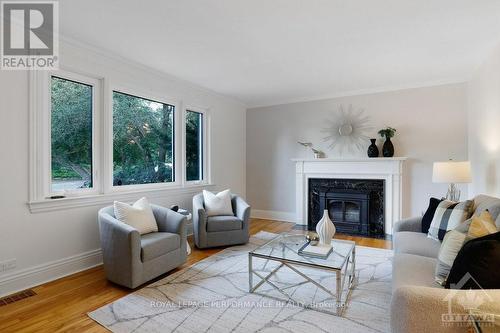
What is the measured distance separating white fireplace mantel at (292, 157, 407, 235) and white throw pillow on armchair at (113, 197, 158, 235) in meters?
3.00

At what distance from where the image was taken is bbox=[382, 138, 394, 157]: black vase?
14.7ft

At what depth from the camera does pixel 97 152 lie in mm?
3250

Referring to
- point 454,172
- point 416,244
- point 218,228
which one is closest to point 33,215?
point 218,228

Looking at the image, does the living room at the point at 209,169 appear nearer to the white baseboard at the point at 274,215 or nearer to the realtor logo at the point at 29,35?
the realtor logo at the point at 29,35

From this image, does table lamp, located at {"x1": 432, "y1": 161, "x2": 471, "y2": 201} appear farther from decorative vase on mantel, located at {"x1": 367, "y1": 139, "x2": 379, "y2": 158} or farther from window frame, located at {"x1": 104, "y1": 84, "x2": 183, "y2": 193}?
window frame, located at {"x1": 104, "y1": 84, "x2": 183, "y2": 193}

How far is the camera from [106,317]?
209cm

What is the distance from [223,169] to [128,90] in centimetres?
236

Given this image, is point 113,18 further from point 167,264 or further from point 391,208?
point 391,208

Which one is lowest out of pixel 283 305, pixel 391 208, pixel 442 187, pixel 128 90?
pixel 283 305

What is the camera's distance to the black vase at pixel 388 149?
14.7 feet

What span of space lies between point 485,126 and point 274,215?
3.75 metres

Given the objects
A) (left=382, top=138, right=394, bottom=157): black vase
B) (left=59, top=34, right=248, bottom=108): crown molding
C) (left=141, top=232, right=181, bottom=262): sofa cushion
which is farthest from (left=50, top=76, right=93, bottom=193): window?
(left=382, top=138, right=394, bottom=157): black vase

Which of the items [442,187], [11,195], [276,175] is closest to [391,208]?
[442,187]

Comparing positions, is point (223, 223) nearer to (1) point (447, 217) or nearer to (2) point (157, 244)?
(2) point (157, 244)
